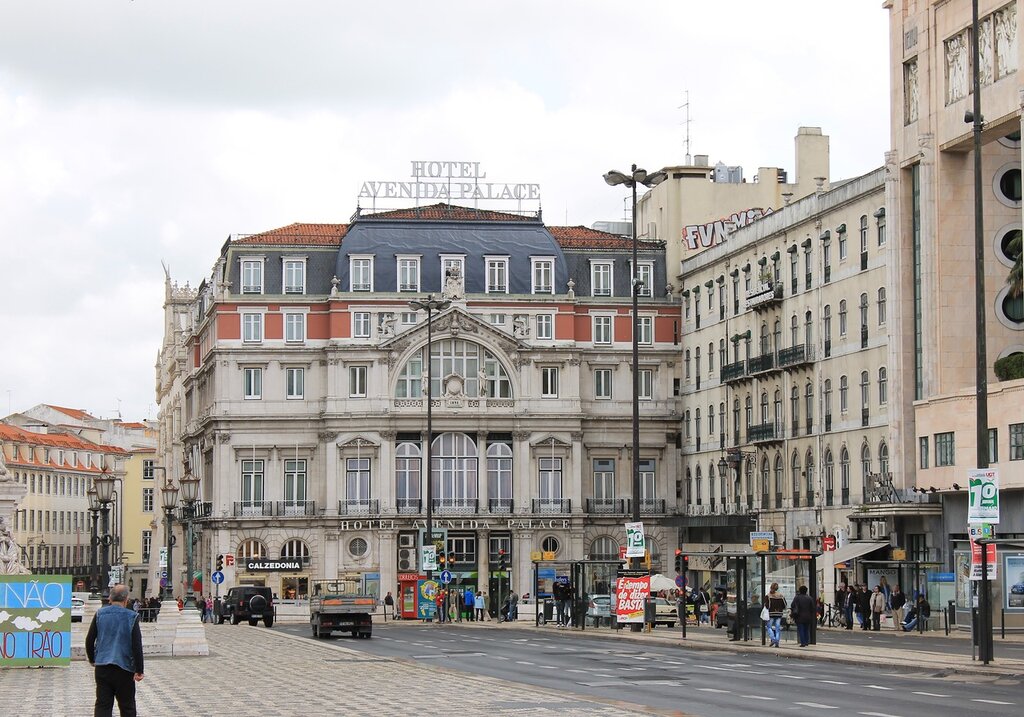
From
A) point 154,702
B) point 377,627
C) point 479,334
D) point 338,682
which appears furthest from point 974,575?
point 479,334

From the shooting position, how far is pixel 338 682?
33312 millimetres

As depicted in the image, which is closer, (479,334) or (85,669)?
(85,669)

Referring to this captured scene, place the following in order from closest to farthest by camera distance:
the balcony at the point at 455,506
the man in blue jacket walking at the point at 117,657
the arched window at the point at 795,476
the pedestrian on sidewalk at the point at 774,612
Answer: the man in blue jacket walking at the point at 117,657
the pedestrian on sidewalk at the point at 774,612
the arched window at the point at 795,476
the balcony at the point at 455,506

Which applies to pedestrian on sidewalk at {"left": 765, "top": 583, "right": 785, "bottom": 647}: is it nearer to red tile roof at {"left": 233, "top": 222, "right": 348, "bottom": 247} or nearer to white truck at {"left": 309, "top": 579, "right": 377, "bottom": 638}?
white truck at {"left": 309, "top": 579, "right": 377, "bottom": 638}

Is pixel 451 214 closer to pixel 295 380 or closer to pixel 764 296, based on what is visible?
pixel 295 380

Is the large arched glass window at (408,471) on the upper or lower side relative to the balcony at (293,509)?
upper

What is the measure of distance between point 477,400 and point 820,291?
26122mm

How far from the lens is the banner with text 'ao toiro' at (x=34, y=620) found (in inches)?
1457

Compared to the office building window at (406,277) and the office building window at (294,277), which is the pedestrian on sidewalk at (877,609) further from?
the office building window at (294,277)

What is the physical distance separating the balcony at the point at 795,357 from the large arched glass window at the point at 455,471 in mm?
22756

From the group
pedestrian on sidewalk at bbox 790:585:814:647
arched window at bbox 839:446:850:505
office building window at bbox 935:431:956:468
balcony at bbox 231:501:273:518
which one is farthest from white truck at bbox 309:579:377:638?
balcony at bbox 231:501:273:518

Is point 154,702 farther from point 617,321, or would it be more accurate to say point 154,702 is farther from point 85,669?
point 617,321

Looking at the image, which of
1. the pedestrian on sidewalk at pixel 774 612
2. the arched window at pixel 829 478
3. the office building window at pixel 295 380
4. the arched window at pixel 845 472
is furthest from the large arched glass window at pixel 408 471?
the pedestrian on sidewalk at pixel 774 612

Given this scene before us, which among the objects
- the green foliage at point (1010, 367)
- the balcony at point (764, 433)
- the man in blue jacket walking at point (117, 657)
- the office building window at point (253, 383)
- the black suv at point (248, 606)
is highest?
the office building window at point (253, 383)
